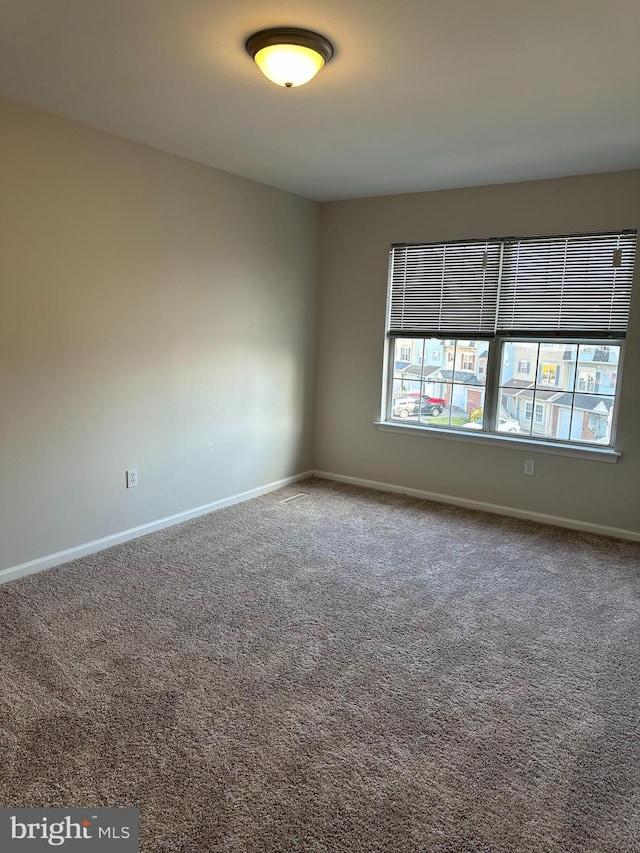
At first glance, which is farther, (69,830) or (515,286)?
(515,286)

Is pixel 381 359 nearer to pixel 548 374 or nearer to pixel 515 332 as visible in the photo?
pixel 515 332

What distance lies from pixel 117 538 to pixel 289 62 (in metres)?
2.83

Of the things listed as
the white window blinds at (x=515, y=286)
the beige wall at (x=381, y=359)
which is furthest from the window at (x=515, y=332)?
the beige wall at (x=381, y=359)

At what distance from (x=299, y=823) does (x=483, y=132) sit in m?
3.27

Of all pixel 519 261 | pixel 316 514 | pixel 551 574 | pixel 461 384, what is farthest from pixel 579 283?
pixel 316 514

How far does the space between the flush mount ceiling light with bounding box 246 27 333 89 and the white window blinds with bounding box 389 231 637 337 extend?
2451 mm

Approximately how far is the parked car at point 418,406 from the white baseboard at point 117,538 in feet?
4.04

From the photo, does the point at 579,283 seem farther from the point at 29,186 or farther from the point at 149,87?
the point at 29,186

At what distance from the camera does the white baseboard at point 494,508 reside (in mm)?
4168

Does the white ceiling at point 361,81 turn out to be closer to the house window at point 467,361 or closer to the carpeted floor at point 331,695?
the house window at point 467,361

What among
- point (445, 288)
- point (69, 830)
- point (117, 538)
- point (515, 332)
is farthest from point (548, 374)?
point (69, 830)

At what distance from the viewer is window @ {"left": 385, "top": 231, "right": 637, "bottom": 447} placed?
411 cm

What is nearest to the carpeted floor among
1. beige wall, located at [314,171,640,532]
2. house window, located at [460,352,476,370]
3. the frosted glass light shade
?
beige wall, located at [314,171,640,532]

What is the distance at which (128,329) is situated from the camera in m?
3.67
